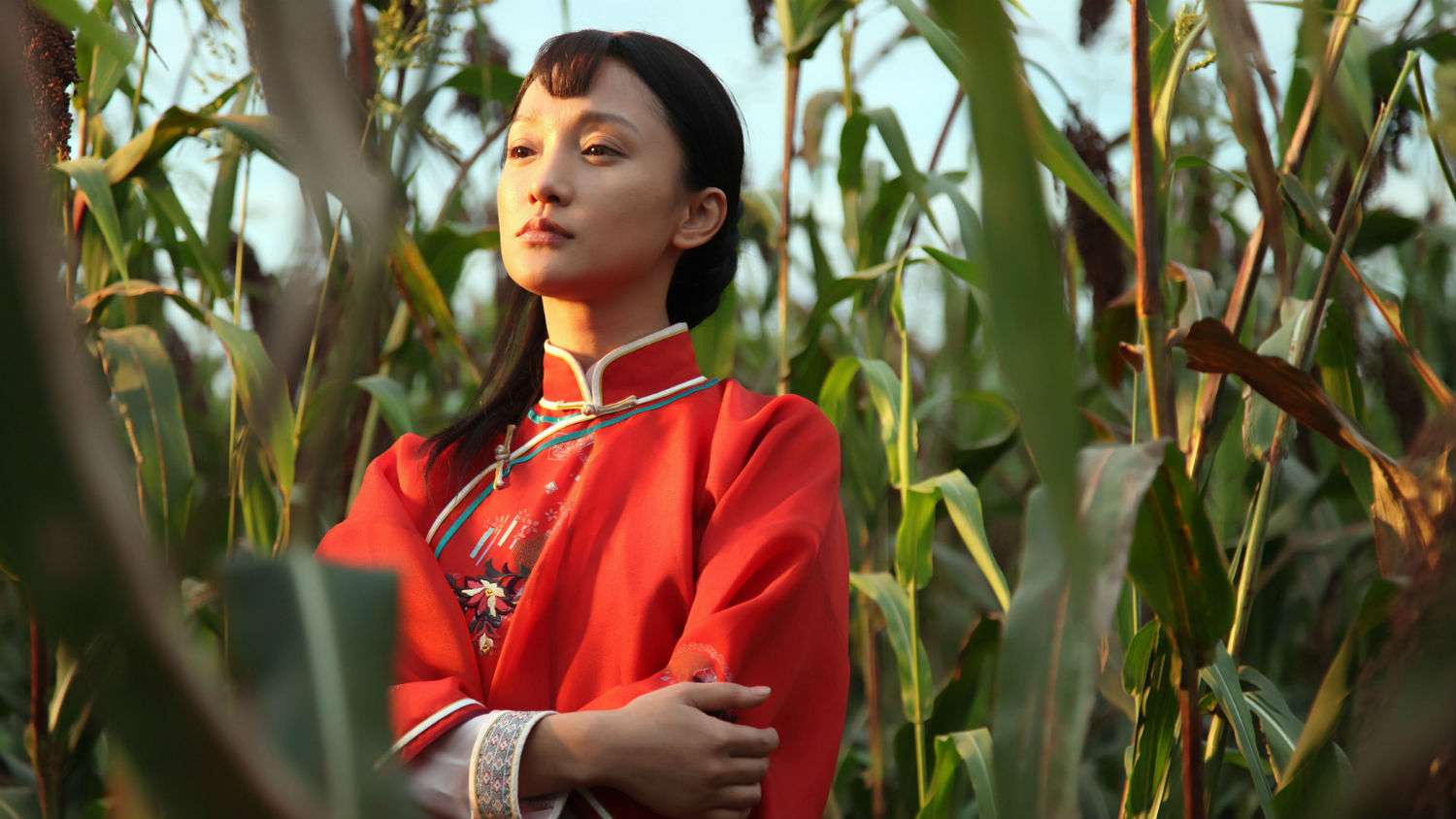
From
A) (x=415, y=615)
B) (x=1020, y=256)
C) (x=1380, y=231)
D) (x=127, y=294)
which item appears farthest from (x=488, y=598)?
(x=1380, y=231)

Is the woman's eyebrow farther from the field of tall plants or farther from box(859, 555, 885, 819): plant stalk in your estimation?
box(859, 555, 885, 819): plant stalk

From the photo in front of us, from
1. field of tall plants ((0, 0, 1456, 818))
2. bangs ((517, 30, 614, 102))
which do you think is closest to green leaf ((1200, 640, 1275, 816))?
field of tall plants ((0, 0, 1456, 818))

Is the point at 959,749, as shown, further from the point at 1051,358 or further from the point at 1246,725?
the point at 1051,358

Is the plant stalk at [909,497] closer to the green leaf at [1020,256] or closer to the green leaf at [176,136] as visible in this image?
the green leaf at [176,136]

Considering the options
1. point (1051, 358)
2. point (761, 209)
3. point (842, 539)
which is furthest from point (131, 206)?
point (1051, 358)

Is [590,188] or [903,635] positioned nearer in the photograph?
[590,188]

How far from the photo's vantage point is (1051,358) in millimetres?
232

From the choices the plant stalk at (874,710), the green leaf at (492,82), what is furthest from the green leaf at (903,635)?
the green leaf at (492,82)

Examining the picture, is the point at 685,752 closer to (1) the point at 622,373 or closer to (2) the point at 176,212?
(1) the point at 622,373

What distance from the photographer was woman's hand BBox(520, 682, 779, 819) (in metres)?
0.75

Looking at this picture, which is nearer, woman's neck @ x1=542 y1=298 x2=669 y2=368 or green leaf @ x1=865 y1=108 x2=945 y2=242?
woman's neck @ x1=542 y1=298 x2=669 y2=368

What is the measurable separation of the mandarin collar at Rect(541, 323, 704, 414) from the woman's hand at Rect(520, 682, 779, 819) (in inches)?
11.6

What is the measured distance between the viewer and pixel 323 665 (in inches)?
13.5

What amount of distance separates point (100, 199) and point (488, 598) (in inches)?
24.7
